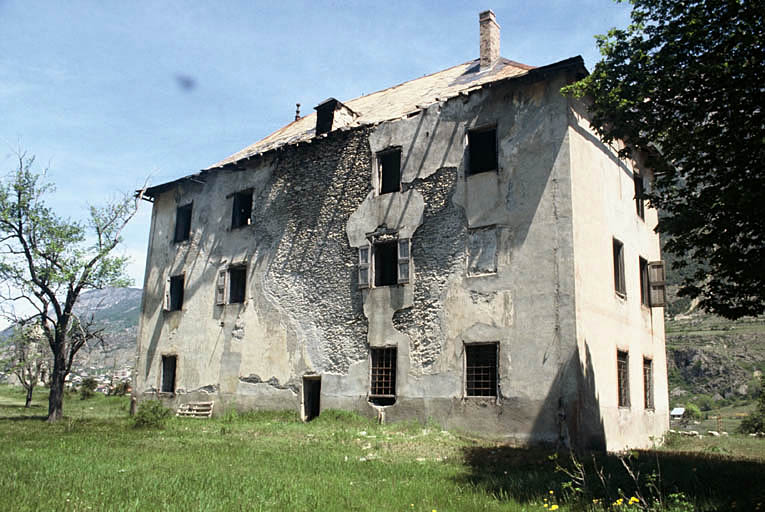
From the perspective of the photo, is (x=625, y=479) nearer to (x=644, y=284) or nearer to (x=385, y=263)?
(x=385, y=263)

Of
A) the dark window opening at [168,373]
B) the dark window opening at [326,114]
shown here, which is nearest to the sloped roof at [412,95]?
the dark window opening at [326,114]

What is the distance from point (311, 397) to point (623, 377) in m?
8.79

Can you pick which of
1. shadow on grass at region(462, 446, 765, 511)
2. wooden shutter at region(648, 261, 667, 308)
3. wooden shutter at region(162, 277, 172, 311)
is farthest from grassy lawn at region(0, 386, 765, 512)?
wooden shutter at region(162, 277, 172, 311)

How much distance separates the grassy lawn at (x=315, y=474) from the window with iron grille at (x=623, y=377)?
447 cm

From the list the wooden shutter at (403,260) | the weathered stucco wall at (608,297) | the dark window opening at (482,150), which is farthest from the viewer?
the wooden shutter at (403,260)

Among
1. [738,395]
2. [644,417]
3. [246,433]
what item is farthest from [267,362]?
[738,395]

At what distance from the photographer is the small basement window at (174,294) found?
22703mm

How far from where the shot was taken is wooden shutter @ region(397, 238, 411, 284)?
16.0 metres

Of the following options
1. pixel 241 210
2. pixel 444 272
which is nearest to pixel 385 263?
pixel 444 272

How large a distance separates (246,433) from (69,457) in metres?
5.12

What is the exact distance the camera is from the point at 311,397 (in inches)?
703

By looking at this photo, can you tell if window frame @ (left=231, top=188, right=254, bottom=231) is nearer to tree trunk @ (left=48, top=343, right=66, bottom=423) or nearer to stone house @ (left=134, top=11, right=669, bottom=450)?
stone house @ (left=134, top=11, right=669, bottom=450)

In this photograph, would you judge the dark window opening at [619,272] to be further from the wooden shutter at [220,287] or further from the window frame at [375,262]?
the wooden shutter at [220,287]

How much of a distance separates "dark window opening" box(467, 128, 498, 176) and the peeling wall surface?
1.05ft
